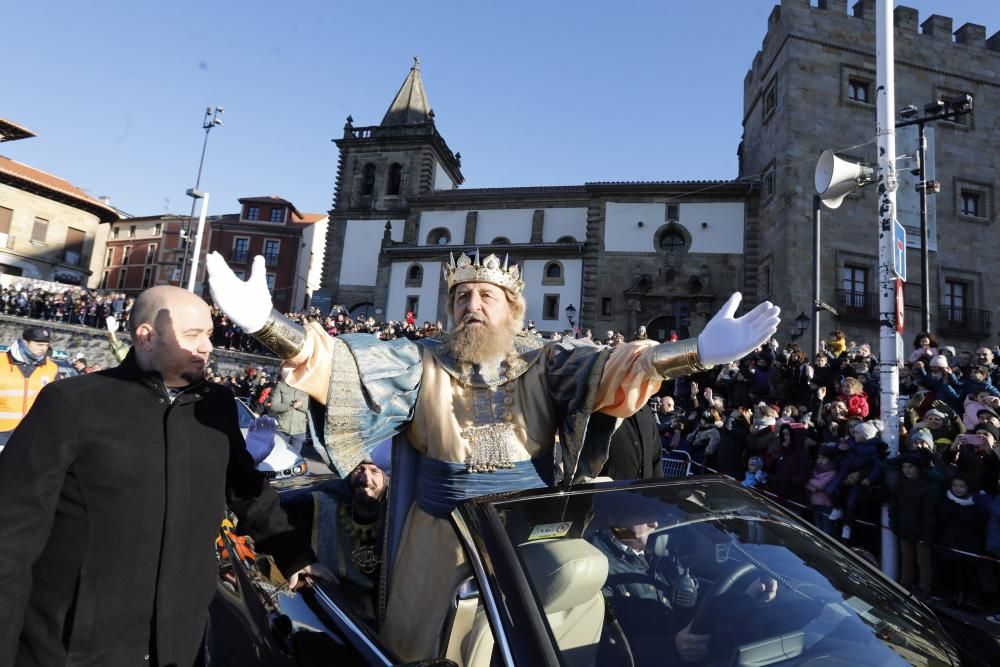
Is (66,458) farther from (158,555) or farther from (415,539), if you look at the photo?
(415,539)

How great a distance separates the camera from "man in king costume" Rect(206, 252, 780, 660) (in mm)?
2287

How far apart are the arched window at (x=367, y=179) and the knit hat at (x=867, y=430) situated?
120ft

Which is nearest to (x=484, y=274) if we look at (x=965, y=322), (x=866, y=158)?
(x=866, y=158)

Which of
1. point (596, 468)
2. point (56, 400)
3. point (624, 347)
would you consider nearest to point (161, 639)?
point (56, 400)

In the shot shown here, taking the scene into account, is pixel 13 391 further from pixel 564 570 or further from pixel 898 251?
pixel 898 251

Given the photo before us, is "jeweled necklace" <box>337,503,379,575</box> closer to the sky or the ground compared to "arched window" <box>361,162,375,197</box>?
closer to the ground

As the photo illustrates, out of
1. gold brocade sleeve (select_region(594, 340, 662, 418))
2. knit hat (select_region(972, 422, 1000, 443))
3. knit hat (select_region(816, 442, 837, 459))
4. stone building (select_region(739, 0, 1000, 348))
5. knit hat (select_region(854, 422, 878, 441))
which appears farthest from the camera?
stone building (select_region(739, 0, 1000, 348))

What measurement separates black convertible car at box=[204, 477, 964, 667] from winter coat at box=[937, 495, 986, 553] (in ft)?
14.9

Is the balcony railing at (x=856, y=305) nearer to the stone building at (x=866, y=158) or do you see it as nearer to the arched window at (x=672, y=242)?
the stone building at (x=866, y=158)

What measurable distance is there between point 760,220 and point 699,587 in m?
28.5

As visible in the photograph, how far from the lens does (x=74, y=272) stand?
43.0m

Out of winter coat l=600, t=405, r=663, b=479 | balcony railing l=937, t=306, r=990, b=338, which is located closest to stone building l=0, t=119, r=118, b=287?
winter coat l=600, t=405, r=663, b=479

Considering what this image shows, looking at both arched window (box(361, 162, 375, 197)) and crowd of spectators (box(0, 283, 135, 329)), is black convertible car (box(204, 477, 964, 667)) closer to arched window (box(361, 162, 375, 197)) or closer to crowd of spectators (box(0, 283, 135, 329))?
crowd of spectators (box(0, 283, 135, 329))

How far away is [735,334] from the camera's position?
2.26 m
